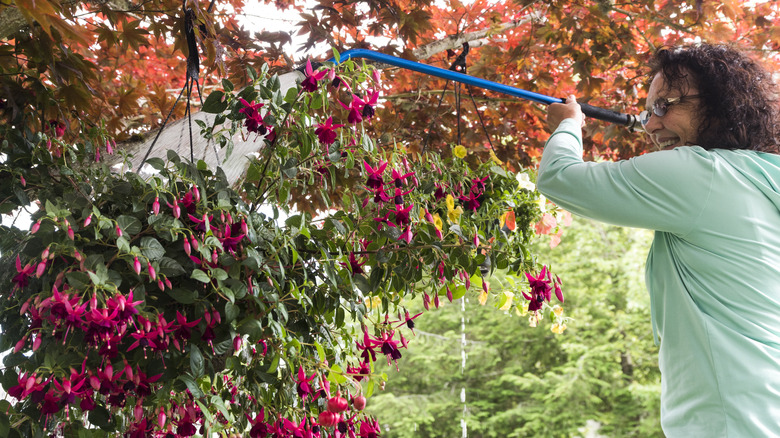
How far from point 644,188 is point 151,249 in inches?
25.4

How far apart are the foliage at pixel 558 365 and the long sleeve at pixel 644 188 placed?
17.2ft

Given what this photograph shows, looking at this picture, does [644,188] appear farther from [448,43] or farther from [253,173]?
[448,43]

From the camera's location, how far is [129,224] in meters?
0.71

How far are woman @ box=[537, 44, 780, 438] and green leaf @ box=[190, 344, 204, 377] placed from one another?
0.54 m

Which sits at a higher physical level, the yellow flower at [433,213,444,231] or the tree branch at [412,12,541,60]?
the tree branch at [412,12,541,60]

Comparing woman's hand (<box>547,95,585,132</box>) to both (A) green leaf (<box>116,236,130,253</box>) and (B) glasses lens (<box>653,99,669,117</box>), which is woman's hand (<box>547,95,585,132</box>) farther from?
(A) green leaf (<box>116,236,130,253</box>)

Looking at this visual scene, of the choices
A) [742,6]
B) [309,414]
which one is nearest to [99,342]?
[309,414]

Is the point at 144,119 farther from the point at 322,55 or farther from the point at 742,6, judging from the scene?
the point at 742,6

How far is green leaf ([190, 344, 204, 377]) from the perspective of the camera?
27.7 inches

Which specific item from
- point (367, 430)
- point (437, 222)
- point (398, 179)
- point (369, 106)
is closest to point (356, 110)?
point (369, 106)

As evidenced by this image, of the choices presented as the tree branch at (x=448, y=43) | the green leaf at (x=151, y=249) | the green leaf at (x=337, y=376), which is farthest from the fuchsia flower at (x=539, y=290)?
the tree branch at (x=448, y=43)

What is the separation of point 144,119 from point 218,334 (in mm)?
1122

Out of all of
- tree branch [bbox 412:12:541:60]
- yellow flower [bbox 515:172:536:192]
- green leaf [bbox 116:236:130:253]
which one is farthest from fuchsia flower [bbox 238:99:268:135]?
tree branch [bbox 412:12:541:60]

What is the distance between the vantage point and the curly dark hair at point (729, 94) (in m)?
0.88
